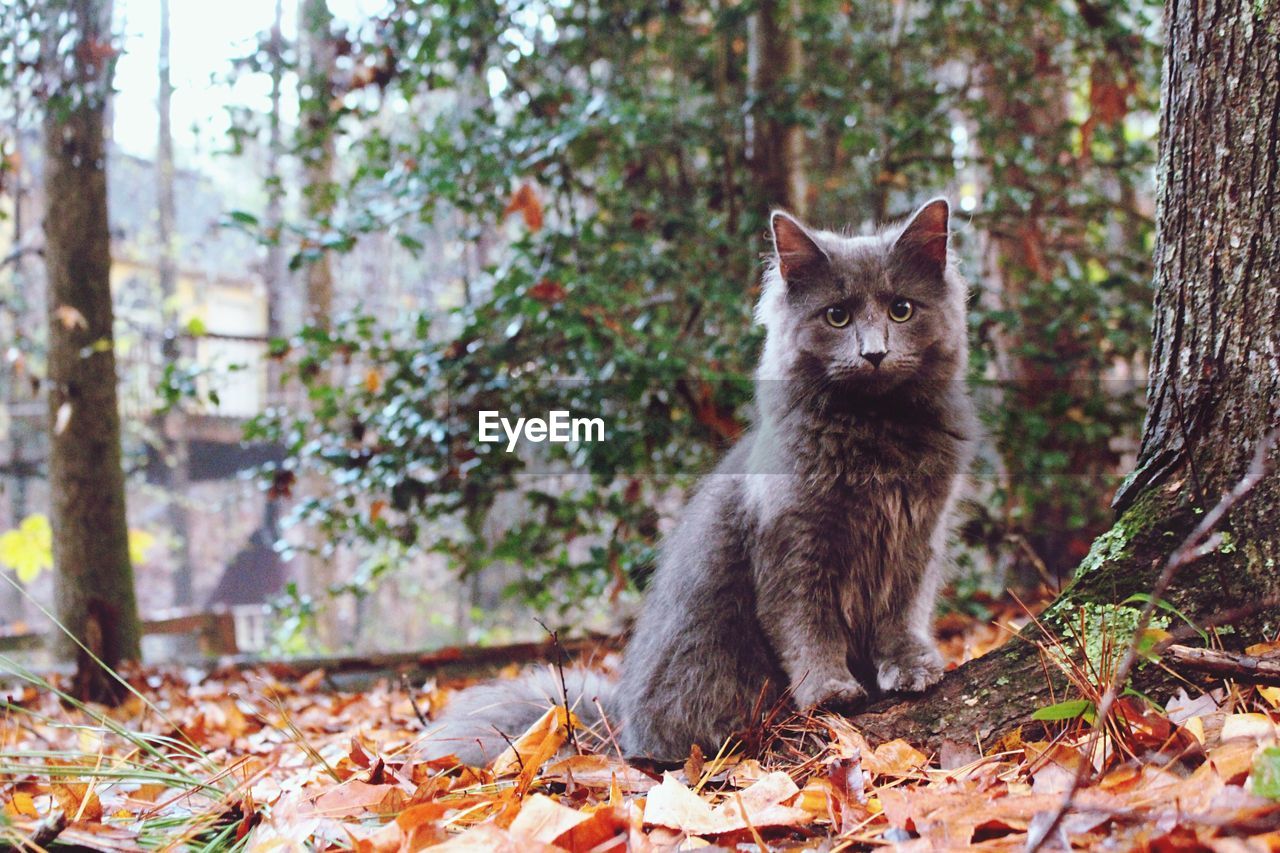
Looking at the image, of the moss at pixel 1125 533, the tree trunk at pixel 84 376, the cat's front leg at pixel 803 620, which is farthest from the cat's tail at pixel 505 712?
the tree trunk at pixel 84 376

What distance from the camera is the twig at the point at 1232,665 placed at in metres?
1.71

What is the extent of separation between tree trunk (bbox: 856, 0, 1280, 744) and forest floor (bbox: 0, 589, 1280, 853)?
0.20 meters

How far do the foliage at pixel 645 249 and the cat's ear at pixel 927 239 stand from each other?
147 centimetres

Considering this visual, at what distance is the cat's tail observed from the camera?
8.25 feet

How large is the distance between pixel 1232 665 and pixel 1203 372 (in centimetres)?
65

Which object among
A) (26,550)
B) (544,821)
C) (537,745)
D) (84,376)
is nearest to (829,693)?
(537,745)

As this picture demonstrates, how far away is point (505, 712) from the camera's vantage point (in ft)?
8.90

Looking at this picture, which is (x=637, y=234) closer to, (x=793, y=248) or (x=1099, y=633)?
(x=793, y=248)

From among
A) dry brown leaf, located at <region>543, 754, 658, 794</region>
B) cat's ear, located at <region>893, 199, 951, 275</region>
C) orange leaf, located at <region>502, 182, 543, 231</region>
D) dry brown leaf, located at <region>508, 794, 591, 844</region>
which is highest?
orange leaf, located at <region>502, 182, 543, 231</region>

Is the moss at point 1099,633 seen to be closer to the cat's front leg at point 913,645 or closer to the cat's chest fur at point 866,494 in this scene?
the cat's front leg at point 913,645

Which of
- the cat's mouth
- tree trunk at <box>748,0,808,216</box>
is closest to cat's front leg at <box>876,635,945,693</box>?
the cat's mouth

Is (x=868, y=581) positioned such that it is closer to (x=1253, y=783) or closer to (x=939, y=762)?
(x=939, y=762)

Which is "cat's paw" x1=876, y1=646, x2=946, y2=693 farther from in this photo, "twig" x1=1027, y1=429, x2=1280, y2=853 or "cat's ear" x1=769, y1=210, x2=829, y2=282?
"cat's ear" x1=769, y1=210, x2=829, y2=282

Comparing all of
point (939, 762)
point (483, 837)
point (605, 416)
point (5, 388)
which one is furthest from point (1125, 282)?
point (5, 388)
